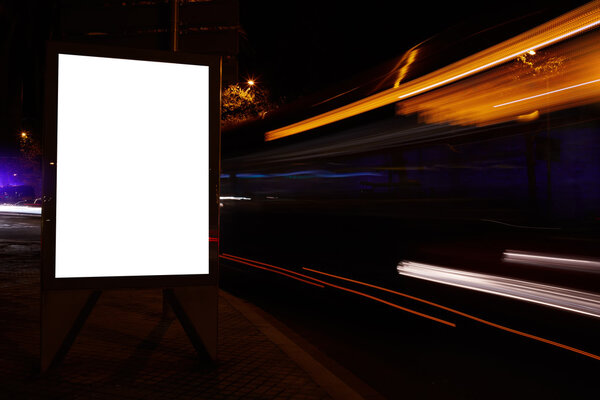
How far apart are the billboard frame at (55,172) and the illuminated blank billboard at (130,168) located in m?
0.03

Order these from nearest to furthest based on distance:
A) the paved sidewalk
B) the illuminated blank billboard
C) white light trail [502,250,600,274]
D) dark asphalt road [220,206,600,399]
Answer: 1. the paved sidewalk
2. white light trail [502,250,600,274]
3. the illuminated blank billboard
4. dark asphalt road [220,206,600,399]

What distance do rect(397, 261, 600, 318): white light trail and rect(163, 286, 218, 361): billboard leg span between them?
257 cm

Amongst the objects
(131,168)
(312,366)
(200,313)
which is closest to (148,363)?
(200,313)

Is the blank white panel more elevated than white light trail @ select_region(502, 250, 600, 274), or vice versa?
the blank white panel

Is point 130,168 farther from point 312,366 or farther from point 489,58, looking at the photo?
point 489,58

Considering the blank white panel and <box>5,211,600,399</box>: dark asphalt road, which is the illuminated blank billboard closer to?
the blank white panel

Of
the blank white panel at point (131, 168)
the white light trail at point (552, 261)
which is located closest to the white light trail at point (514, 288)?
the white light trail at point (552, 261)

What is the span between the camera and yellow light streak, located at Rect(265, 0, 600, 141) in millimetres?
4281

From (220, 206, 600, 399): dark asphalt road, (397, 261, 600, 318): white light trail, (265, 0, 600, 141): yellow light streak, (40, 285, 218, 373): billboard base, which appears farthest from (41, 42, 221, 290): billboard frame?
(397, 261, 600, 318): white light trail

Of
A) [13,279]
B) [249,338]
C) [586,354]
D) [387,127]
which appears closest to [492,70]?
[387,127]

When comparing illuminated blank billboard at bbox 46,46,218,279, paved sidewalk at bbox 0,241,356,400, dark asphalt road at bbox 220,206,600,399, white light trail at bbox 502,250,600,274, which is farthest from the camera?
dark asphalt road at bbox 220,206,600,399

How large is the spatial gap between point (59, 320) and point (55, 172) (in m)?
1.21

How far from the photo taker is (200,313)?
4.59m

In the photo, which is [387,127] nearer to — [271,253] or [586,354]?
[586,354]
